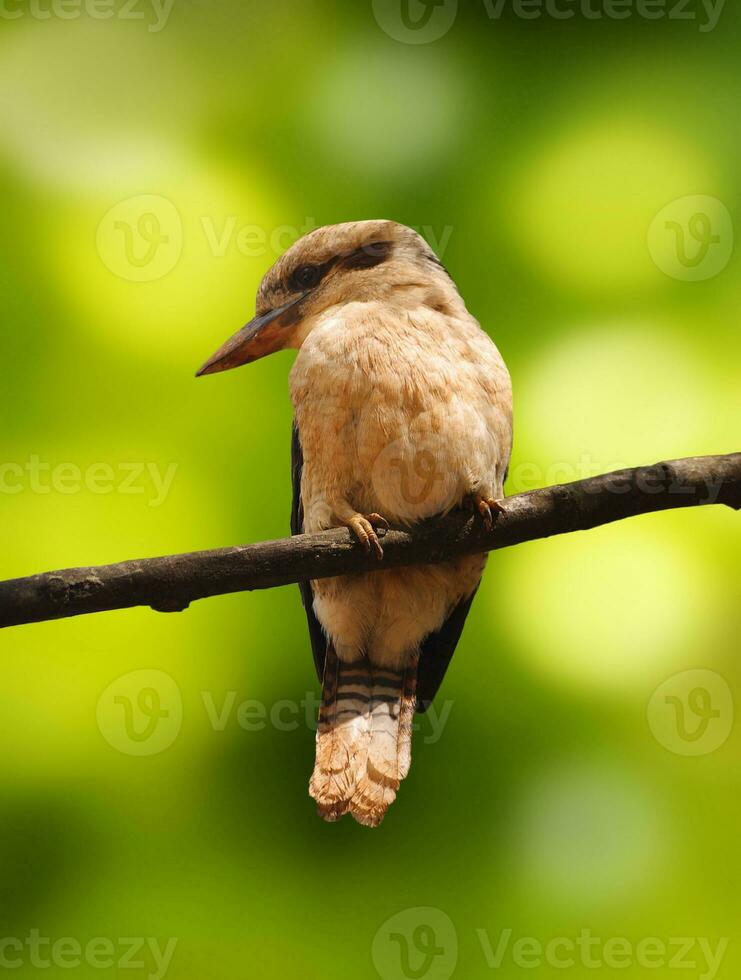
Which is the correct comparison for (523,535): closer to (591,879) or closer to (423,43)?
(591,879)

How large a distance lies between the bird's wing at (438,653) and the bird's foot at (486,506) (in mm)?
299

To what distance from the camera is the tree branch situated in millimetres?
1479

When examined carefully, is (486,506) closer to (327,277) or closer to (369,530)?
(369,530)

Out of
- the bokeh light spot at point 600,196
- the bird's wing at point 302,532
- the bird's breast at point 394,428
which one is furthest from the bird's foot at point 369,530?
the bokeh light spot at point 600,196

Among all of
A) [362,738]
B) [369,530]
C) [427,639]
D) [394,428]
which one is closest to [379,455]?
[394,428]

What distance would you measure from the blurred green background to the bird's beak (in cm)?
21

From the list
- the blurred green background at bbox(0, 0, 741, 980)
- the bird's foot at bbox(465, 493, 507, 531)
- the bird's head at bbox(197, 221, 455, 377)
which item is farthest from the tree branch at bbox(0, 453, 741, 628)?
the blurred green background at bbox(0, 0, 741, 980)

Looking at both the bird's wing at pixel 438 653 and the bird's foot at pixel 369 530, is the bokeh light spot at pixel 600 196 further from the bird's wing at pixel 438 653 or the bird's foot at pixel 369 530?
the bird's foot at pixel 369 530

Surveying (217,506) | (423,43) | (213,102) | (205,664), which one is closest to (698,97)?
(423,43)

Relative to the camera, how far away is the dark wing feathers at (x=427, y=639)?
2.06m

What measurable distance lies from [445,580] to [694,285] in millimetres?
1092

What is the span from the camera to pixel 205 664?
229 cm

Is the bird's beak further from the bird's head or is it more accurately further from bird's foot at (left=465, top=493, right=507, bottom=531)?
bird's foot at (left=465, top=493, right=507, bottom=531)

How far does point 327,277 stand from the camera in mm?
2137
